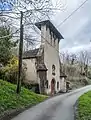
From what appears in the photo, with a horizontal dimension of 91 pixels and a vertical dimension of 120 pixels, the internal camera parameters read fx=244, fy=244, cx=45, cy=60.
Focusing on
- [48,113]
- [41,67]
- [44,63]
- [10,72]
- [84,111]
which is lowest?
[48,113]

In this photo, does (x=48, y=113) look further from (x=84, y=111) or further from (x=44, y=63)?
(x=44, y=63)

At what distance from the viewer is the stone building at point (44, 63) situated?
3588 cm

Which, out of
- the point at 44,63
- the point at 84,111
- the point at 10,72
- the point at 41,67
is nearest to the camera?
the point at 84,111

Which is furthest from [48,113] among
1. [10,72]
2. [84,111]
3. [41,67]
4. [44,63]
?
[44,63]

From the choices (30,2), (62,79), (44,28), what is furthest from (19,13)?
(62,79)

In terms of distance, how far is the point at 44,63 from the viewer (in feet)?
120

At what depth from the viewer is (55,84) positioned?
136 ft

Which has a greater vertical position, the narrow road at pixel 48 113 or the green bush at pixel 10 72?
the green bush at pixel 10 72

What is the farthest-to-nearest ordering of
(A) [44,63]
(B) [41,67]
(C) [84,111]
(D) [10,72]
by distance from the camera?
1. (A) [44,63]
2. (B) [41,67]
3. (D) [10,72]
4. (C) [84,111]

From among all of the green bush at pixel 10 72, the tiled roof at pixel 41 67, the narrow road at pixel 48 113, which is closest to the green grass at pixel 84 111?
the narrow road at pixel 48 113

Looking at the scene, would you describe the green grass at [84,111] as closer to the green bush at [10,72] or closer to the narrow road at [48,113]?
the narrow road at [48,113]

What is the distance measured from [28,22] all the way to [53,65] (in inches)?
1085

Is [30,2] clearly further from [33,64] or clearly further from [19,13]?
[33,64]

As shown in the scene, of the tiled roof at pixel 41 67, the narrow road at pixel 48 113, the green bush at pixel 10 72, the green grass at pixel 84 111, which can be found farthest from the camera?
the tiled roof at pixel 41 67
